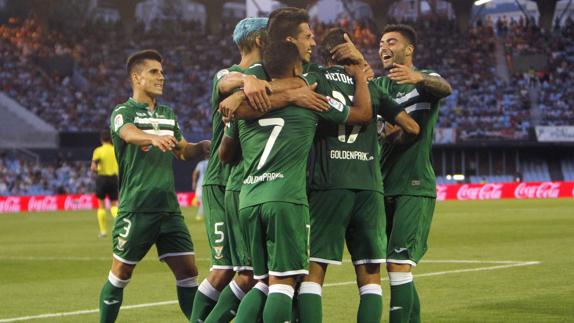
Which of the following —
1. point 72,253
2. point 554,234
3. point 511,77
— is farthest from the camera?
point 511,77

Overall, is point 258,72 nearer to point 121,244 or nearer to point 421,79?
point 421,79

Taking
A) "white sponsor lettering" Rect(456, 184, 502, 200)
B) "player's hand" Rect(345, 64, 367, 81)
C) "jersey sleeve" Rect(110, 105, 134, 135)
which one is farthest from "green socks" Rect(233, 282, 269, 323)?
"white sponsor lettering" Rect(456, 184, 502, 200)

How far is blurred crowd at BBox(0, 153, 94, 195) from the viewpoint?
1775 inches

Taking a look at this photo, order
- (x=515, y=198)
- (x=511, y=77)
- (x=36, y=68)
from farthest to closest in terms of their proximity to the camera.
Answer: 1. (x=511, y=77)
2. (x=36, y=68)
3. (x=515, y=198)

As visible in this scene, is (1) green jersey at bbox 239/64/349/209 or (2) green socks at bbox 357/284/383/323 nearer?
(1) green jersey at bbox 239/64/349/209

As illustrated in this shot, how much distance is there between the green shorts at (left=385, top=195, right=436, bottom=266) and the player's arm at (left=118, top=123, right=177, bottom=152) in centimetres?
178

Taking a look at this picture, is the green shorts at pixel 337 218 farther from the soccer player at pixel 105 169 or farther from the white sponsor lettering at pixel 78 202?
the white sponsor lettering at pixel 78 202

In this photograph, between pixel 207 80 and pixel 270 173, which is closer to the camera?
pixel 270 173

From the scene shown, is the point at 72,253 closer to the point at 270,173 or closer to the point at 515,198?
the point at 270,173

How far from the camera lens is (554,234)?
21.5 meters

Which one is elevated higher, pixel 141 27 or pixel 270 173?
pixel 270 173

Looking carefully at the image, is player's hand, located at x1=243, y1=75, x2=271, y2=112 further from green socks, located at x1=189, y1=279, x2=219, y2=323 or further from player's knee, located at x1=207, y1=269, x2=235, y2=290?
green socks, located at x1=189, y1=279, x2=219, y2=323

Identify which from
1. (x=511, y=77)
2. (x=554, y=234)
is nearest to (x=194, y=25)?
(x=511, y=77)

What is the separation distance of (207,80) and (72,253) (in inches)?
1396
